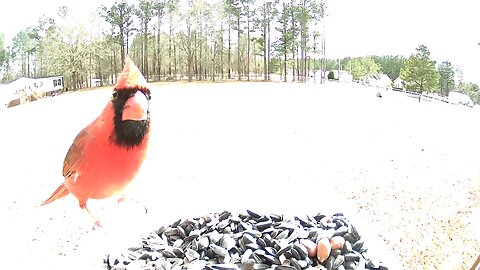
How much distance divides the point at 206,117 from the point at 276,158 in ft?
0.98

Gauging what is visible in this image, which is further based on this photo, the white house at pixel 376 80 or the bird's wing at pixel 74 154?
the white house at pixel 376 80

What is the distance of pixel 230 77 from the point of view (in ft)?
6.43

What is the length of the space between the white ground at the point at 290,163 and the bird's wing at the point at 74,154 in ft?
0.20

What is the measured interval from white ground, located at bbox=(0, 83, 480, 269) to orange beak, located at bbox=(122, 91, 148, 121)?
0.12 m

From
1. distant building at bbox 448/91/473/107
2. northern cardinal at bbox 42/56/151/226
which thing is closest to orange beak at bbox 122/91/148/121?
northern cardinal at bbox 42/56/151/226

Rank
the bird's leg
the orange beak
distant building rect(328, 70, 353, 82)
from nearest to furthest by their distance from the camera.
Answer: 1. the orange beak
2. the bird's leg
3. distant building rect(328, 70, 353, 82)

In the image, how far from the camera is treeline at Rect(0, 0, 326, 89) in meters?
1.85

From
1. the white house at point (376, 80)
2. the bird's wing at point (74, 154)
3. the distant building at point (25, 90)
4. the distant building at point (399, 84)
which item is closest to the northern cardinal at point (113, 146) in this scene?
the bird's wing at point (74, 154)

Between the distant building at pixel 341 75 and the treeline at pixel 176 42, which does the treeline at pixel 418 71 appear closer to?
the distant building at pixel 341 75

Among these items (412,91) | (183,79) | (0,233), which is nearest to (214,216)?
(183,79)

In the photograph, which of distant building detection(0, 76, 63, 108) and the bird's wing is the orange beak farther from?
distant building detection(0, 76, 63, 108)

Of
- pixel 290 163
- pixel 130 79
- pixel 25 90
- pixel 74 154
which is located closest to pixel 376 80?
pixel 290 163

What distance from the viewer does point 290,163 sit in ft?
6.49

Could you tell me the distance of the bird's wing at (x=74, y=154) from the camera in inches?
69.1
